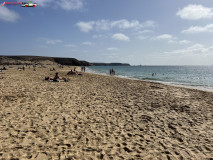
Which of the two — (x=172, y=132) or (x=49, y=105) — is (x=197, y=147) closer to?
(x=172, y=132)

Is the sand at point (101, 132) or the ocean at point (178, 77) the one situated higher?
the ocean at point (178, 77)

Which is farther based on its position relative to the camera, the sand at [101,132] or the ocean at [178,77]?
the ocean at [178,77]

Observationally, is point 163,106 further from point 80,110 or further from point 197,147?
point 80,110

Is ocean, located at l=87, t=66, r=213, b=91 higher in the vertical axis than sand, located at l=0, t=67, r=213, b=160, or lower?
higher

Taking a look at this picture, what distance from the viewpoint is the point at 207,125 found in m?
5.21

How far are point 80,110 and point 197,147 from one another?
16.0 ft

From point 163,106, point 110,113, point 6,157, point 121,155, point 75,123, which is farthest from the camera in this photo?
point 163,106

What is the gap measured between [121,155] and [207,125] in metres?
4.29

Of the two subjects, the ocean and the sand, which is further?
the ocean

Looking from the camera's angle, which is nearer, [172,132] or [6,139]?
[6,139]

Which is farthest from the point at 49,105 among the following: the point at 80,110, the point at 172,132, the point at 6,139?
the point at 172,132

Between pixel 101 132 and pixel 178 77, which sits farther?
pixel 178 77

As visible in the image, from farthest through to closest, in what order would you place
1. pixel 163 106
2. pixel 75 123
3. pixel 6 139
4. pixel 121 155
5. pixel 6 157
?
1. pixel 163 106
2. pixel 75 123
3. pixel 6 139
4. pixel 121 155
5. pixel 6 157

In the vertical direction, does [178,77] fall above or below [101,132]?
above
